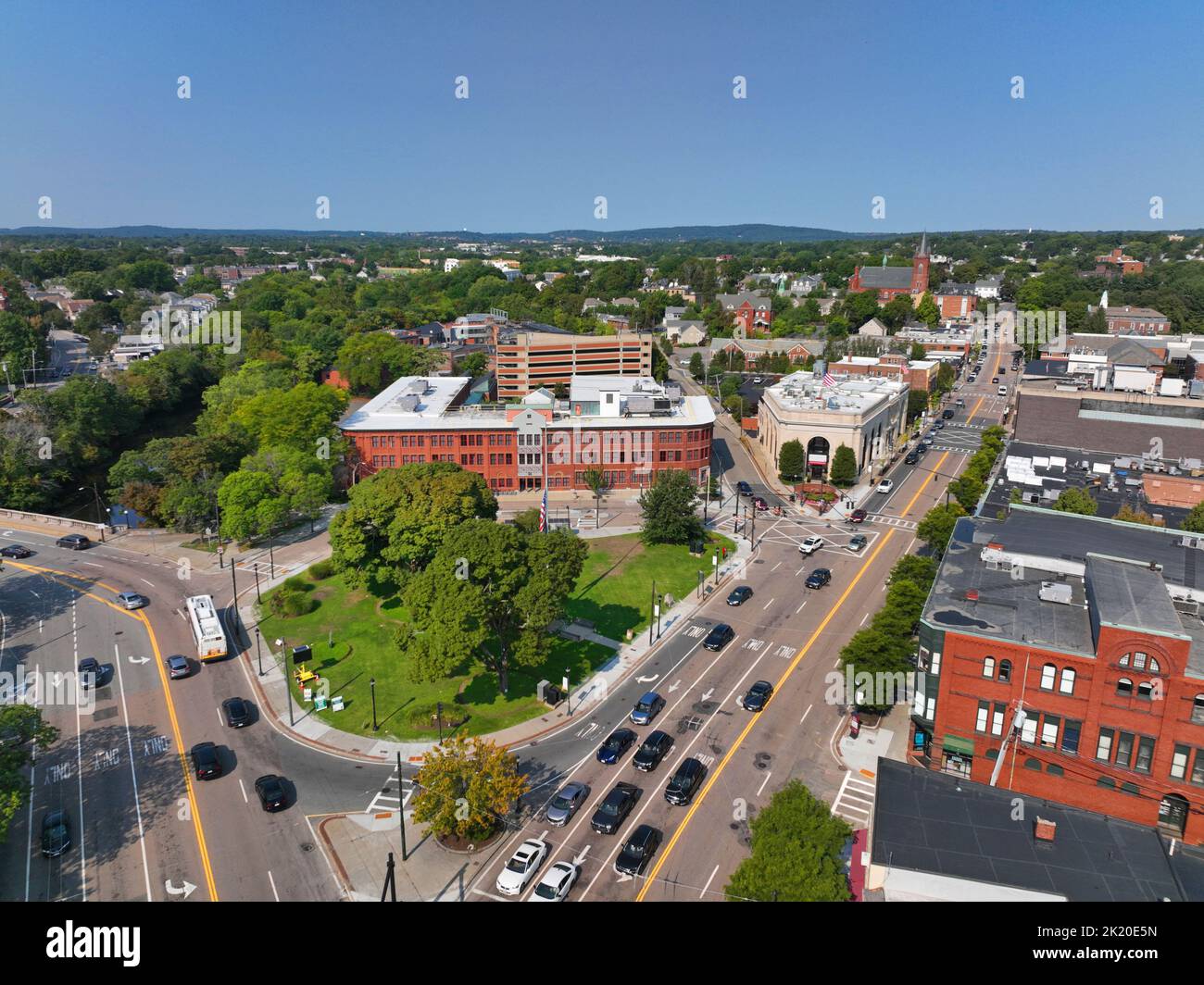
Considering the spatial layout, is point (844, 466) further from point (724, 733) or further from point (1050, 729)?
point (1050, 729)

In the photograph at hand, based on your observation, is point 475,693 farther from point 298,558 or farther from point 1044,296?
point 1044,296

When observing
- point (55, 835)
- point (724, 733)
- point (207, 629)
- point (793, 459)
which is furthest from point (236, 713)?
point (793, 459)

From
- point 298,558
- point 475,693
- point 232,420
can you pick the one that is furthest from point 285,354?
point 475,693

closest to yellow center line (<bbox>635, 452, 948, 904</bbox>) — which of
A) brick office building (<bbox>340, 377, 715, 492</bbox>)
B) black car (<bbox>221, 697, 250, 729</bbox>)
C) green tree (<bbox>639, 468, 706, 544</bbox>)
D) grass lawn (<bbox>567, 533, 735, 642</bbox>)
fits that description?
grass lawn (<bbox>567, 533, 735, 642</bbox>)

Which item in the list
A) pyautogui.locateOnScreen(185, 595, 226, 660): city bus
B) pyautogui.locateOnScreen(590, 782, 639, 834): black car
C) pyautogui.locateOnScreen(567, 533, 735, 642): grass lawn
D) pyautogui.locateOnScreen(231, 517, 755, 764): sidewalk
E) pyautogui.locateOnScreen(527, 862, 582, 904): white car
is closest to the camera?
pyautogui.locateOnScreen(527, 862, 582, 904): white car

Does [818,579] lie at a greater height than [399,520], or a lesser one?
lesser

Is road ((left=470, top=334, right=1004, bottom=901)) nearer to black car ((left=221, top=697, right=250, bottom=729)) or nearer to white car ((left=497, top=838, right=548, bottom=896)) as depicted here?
white car ((left=497, top=838, right=548, bottom=896))

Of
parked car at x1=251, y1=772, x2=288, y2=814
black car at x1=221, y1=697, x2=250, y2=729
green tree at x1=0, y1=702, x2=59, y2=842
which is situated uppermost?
green tree at x1=0, y1=702, x2=59, y2=842
